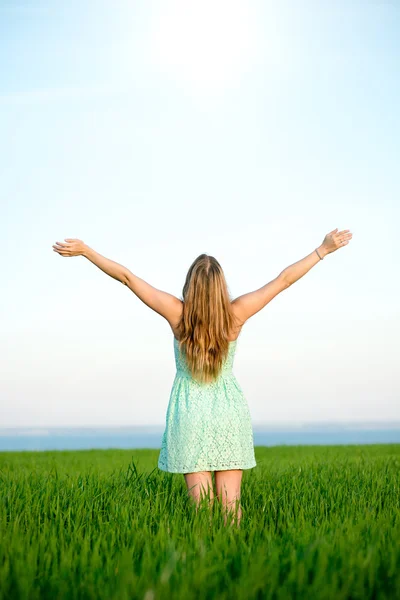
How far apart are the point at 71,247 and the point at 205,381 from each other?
168 cm

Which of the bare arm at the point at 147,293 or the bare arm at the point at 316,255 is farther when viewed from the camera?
the bare arm at the point at 316,255

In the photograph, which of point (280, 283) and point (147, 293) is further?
point (280, 283)

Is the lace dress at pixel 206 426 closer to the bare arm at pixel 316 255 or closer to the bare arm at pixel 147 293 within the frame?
the bare arm at pixel 147 293

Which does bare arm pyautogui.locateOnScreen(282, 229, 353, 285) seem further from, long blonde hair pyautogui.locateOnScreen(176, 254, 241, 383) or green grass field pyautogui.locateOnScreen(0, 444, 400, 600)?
green grass field pyautogui.locateOnScreen(0, 444, 400, 600)

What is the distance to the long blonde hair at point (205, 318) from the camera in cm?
560

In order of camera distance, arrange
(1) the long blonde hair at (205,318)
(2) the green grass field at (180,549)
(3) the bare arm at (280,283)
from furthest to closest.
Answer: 1. (3) the bare arm at (280,283)
2. (1) the long blonde hair at (205,318)
3. (2) the green grass field at (180,549)

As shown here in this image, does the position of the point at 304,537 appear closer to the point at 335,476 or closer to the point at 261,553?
the point at 261,553

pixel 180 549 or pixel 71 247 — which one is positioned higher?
pixel 71 247

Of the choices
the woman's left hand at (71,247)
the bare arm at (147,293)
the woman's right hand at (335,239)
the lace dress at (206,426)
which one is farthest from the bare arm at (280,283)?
the woman's left hand at (71,247)

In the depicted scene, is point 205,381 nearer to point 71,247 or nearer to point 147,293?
point 147,293

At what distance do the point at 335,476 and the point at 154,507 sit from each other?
3.67 m

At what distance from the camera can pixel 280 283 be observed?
5973 mm

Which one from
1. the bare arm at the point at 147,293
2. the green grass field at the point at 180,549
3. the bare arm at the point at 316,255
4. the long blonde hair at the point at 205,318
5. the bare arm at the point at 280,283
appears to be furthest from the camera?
the bare arm at the point at 316,255

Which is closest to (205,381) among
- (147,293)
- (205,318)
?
(205,318)
